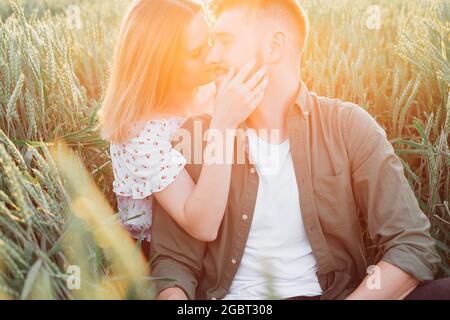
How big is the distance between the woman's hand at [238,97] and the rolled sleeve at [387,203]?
320 mm

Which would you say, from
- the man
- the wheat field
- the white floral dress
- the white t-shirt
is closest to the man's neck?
the man

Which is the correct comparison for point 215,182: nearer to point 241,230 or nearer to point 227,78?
point 241,230

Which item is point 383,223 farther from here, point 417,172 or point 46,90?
point 46,90

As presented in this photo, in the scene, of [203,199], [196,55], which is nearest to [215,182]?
[203,199]

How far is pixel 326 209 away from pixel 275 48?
22.3 inches

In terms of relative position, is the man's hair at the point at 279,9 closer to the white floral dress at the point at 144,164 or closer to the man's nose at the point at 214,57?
the man's nose at the point at 214,57

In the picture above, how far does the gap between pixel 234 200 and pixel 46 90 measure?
959 mm

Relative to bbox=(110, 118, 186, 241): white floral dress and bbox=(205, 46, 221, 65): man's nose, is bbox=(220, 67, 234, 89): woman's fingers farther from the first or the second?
bbox=(110, 118, 186, 241): white floral dress

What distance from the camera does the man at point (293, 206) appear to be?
6.20ft

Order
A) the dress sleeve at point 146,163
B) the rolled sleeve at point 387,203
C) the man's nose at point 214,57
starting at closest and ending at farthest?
the rolled sleeve at point 387,203, the dress sleeve at point 146,163, the man's nose at point 214,57

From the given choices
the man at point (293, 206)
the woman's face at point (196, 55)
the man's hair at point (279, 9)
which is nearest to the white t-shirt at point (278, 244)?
the man at point (293, 206)

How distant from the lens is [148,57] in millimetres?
2082

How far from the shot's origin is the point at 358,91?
9.00 feet

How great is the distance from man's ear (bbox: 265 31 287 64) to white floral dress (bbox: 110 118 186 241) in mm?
377
